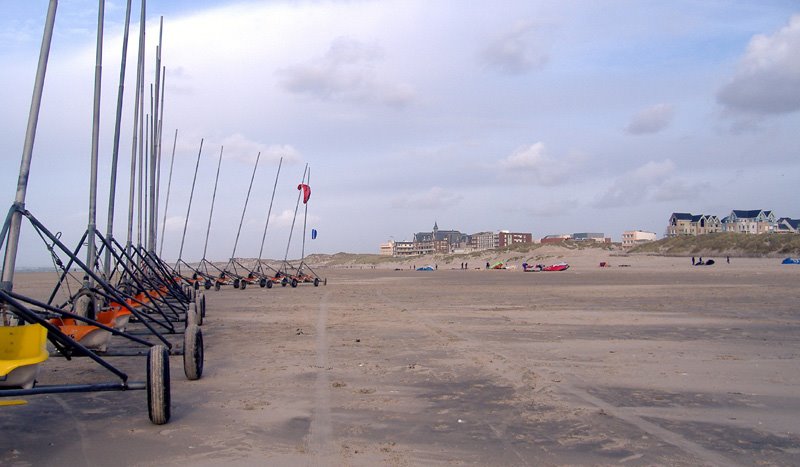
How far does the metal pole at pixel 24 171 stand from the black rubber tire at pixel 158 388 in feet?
8.98

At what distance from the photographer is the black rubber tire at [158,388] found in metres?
6.61

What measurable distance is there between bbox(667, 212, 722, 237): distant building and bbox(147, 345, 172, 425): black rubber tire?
136 metres

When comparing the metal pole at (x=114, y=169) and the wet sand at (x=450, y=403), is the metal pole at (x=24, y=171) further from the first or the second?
the metal pole at (x=114, y=169)

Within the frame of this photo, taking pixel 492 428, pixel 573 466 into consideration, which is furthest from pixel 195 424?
pixel 573 466

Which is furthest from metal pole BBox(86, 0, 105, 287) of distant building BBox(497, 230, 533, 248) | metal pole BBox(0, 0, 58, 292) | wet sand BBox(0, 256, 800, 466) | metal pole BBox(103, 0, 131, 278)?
distant building BBox(497, 230, 533, 248)

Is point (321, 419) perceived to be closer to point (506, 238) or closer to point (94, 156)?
point (94, 156)

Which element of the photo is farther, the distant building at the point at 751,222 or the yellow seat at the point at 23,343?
the distant building at the point at 751,222

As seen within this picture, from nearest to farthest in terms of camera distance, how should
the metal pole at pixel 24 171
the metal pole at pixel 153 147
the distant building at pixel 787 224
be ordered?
the metal pole at pixel 24 171 → the metal pole at pixel 153 147 → the distant building at pixel 787 224

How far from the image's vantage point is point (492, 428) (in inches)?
264

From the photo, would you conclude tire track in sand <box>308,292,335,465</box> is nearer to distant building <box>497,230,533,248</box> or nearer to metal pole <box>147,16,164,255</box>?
metal pole <box>147,16,164,255</box>

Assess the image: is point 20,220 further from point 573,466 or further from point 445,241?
point 445,241

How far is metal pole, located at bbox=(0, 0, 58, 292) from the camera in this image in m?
8.41

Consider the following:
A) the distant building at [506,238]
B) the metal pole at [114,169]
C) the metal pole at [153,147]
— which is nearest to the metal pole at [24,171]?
the metal pole at [114,169]

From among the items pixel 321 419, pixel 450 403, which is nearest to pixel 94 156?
pixel 321 419
